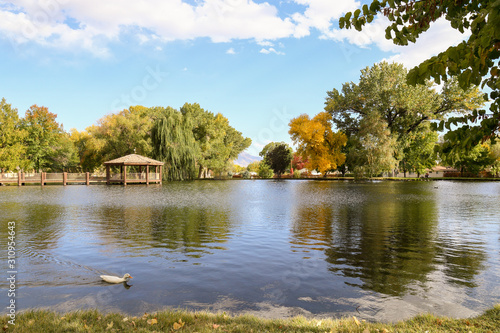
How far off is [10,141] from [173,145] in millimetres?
25724

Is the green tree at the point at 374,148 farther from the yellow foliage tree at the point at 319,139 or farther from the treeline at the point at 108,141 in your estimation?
the treeline at the point at 108,141

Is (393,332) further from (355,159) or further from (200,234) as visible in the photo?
(355,159)

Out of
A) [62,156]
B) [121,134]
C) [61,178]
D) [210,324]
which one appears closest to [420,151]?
[121,134]

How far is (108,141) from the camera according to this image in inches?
2051

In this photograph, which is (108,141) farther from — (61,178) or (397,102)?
(397,102)

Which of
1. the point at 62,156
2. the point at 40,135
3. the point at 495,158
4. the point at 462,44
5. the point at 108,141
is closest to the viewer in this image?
the point at 462,44

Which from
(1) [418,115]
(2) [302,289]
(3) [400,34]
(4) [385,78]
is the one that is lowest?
(2) [302,289]

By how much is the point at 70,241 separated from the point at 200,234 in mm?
4102

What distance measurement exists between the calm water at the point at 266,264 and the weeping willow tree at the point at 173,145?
112 ft

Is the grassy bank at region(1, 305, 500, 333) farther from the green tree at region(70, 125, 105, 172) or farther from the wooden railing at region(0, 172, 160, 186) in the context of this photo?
the green tree at region(70, 125, 105, 172)

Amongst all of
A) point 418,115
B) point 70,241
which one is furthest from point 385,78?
point 70,241

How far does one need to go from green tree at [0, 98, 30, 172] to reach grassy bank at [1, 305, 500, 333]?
55.1 m

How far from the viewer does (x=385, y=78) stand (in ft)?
157

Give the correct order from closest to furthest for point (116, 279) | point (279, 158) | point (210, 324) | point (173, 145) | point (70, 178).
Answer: point (210, 324) → point (116, 279) → point (70, 178) → point (173, 145) → point (279, 158)
